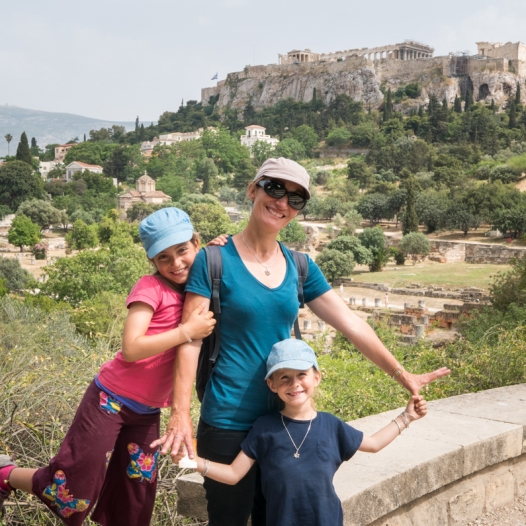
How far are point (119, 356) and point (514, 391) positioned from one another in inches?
74.6

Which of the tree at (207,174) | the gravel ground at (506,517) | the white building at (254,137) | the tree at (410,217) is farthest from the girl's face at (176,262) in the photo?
the white building at (254,137)

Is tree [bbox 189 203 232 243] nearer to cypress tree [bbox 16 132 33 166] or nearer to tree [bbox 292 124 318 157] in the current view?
cypress tree [bbox 16 132 33 166]

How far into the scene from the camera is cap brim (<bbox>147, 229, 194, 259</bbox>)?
186 cm

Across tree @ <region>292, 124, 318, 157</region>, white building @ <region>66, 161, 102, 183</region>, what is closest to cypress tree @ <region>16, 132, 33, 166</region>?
white building @ <region>66, 161, 102, 183</region>

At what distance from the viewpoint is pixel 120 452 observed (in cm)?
194

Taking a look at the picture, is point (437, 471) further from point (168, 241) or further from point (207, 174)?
point (207, 174)

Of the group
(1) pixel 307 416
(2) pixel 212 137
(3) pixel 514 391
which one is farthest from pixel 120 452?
(2) pixel 212 137

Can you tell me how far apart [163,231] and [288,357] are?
0.48m

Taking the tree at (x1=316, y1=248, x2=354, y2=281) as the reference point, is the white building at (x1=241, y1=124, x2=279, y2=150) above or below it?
above

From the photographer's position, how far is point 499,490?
250 cm

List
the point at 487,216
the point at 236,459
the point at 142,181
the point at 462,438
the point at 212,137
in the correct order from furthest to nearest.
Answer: the point at 212,137 → the point at 142,181 → the point at 487,216 → the point at 462,438 → the point at 236,459

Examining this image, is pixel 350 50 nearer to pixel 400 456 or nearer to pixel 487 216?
pixel 487 216

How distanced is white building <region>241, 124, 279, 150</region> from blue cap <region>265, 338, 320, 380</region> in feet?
252

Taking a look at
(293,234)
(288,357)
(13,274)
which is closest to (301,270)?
(288,357)
